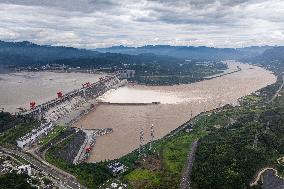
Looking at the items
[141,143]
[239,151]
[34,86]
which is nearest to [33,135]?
[141,143]

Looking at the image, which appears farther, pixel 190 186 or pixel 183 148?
pixel 183 148

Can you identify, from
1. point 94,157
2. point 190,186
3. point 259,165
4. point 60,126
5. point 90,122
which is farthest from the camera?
point 90,122

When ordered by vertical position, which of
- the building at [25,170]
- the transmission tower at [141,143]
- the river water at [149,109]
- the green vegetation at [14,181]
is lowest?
the river water at [149,109]

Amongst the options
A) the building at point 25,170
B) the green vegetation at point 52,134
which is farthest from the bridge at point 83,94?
the building at point 25,170

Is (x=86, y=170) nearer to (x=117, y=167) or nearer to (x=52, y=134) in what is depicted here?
(x=117, y=167)

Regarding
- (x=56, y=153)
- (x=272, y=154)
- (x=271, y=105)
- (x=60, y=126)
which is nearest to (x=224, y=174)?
(x=272, y=154)

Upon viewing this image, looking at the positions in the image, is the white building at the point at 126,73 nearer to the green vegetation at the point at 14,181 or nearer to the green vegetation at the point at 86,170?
the green vegetation at the point at 86,170

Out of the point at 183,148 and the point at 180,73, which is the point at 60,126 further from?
the point at 180,73
